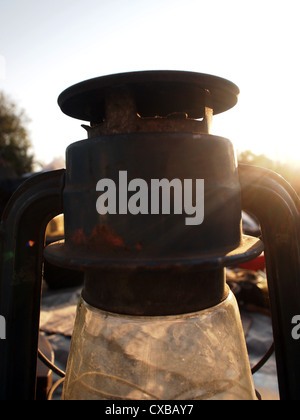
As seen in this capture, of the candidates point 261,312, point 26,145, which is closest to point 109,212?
point 261,312

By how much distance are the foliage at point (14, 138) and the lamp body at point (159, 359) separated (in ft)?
76.8

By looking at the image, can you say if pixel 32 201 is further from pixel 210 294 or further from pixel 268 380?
pixel 268 380

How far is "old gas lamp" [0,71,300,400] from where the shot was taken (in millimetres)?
648

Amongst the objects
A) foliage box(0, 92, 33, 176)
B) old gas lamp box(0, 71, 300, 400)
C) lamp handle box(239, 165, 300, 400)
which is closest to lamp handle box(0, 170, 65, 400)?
old gas lamp box(0, 71, 300, 400)

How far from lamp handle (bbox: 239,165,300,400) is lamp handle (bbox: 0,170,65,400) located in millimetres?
544

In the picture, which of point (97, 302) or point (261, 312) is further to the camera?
point (261, 312)

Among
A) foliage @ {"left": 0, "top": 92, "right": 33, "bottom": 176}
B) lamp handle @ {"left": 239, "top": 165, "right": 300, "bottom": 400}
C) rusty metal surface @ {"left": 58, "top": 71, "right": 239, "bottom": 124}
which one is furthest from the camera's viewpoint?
foliage @ {"left": 0, "top": 92, "right": 33, "bottom": 176}

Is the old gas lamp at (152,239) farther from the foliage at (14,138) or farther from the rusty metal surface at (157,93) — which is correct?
the foliage at (14,138)

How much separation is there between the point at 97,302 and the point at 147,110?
506 mm

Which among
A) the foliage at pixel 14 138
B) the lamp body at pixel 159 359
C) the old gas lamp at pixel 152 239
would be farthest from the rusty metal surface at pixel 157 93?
the foliage at pixel 14 138

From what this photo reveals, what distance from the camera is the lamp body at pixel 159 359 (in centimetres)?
72

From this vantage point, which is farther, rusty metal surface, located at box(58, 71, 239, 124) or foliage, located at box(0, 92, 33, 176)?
foliage, located at box(0, 92, 33, 176)

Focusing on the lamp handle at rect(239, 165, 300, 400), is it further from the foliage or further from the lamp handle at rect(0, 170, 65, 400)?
the foliage

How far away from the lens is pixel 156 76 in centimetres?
64
